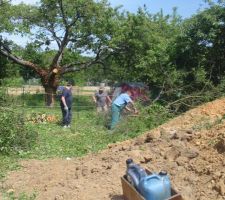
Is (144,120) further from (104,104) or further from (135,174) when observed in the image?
(135,174)

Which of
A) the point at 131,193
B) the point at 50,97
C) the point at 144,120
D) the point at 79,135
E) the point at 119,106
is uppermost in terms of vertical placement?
the point at 119,106

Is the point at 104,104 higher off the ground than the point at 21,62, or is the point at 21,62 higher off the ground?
the point at 21,62

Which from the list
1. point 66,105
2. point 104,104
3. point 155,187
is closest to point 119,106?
point 66,105

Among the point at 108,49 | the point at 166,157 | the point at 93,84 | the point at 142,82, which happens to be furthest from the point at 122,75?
the point at 93,84

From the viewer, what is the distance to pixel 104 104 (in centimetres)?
1855

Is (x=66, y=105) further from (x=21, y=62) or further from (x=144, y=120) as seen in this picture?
(x=21, y=62)

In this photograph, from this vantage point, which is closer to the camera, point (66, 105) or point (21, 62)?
point (66, 105)

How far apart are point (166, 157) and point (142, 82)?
16.0m

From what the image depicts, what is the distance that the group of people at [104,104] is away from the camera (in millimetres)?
14367

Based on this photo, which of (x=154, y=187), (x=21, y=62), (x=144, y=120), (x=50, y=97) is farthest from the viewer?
(x=21, y=62)

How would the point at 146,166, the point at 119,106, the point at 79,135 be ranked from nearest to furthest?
the point at 146,166 < the point at 79,135 < the point at 119,106

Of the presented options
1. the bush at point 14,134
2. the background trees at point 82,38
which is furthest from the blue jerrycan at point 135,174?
the background trees at point 82,38

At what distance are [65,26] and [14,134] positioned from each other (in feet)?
61.8

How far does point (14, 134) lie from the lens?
11.0 meters
